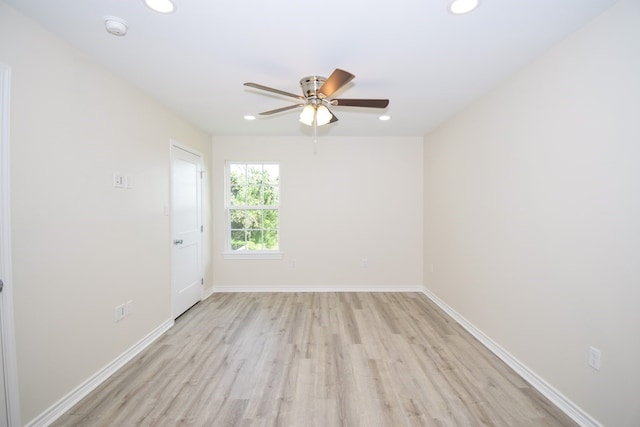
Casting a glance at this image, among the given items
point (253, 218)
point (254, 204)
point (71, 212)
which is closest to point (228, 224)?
point (253, 218)

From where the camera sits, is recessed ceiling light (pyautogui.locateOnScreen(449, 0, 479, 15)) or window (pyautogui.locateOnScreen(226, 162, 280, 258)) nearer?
recessed ceiling light (pyautogui.locateOnScreen(449, 0, 479, 15))

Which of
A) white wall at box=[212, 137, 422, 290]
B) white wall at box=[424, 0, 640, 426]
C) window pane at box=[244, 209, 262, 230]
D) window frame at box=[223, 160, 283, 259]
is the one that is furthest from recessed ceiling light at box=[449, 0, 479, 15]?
window pane at box=[244, 209, 262, 230]

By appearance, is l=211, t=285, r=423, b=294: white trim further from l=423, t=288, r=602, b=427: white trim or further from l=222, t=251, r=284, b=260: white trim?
l=423, t=288, r=602, b=427: white trim

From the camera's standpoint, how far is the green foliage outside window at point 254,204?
4242 millimetres

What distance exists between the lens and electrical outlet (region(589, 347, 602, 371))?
1516 mm

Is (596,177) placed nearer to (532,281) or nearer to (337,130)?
(532,281)

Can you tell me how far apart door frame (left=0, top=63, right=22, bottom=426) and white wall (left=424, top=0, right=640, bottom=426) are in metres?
3.36

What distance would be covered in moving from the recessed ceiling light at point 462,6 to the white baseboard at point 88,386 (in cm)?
342

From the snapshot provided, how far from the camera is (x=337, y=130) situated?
3840 millimetres

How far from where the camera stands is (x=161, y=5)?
56.0 inches

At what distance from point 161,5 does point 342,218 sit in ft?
10.8

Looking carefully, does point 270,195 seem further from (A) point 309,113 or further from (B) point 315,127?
(A) point 309,113

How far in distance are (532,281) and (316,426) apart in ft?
6.23

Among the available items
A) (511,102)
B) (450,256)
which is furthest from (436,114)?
(450,256)
